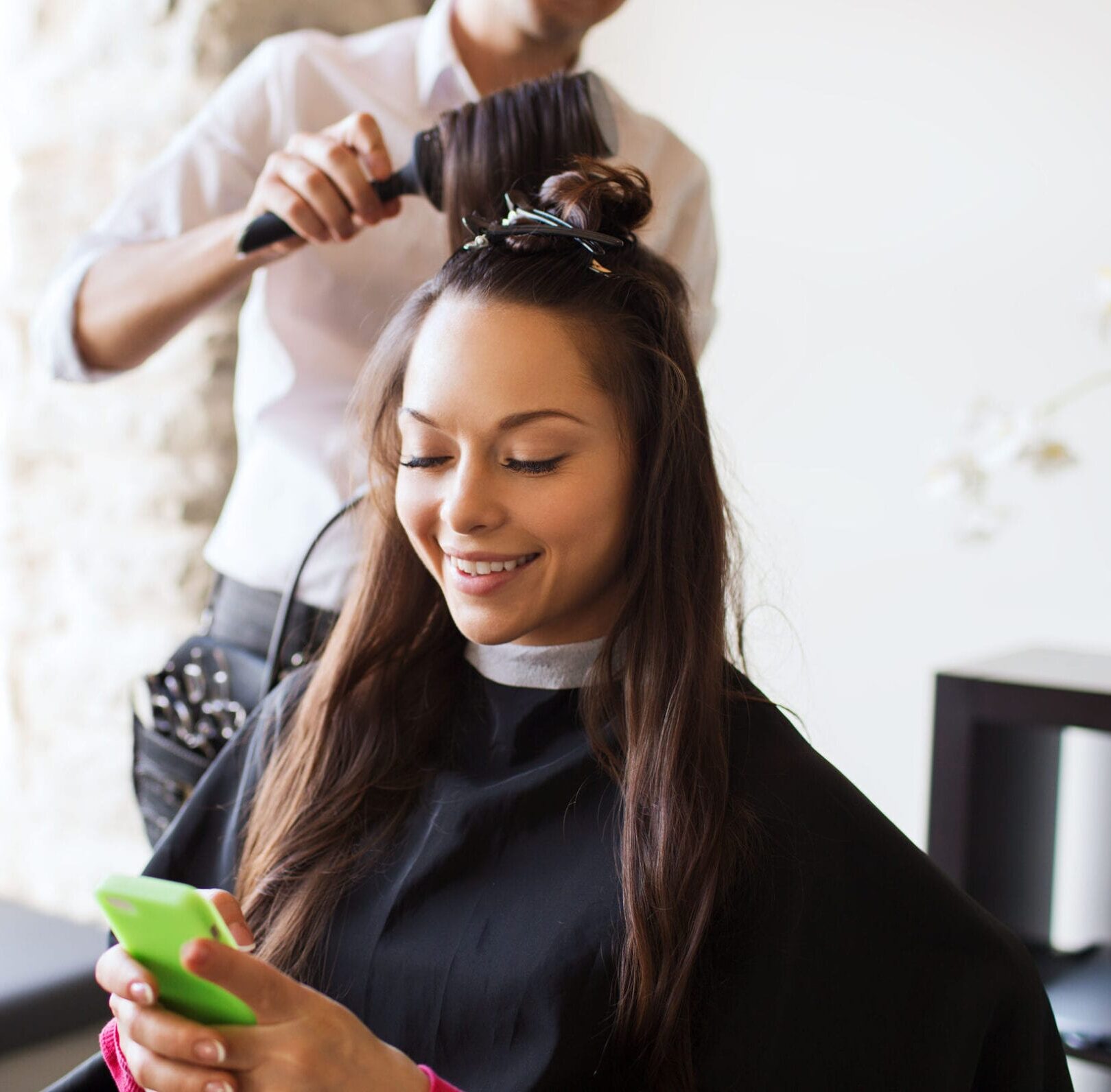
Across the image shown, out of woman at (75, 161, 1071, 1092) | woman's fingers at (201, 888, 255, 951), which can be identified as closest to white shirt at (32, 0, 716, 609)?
woman at (75, 161, 1071, 1092)

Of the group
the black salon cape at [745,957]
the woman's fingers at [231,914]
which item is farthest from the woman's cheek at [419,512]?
the woman's fingers at [231,914]

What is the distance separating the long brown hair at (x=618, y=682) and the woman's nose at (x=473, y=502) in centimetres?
12

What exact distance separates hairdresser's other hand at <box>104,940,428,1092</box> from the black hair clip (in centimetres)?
61

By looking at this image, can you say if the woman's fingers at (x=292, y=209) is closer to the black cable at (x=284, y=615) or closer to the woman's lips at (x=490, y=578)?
the black cable at (x=284, y=615)

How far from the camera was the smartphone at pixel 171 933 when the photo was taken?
0.70m

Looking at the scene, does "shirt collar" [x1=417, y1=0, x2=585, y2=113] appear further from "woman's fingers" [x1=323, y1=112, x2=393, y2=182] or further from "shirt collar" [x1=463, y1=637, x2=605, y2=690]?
"shirt collar" [x1=463, y1=637, x2=605, y2=690]

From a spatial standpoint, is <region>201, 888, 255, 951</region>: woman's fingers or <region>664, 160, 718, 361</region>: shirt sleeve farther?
<region>664, 160, 718, 361</region>: shirt sleeve

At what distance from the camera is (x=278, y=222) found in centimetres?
126

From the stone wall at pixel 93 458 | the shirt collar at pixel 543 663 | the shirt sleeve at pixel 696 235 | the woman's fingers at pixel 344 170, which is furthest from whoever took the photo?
the stone wall at pixel 93 458

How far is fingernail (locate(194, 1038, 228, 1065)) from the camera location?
77cm

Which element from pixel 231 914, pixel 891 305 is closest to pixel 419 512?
pixel 231 914

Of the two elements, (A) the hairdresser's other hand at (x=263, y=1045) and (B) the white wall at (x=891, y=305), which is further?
(B) the white wall at (x=891, y=305)

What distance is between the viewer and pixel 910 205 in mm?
2139

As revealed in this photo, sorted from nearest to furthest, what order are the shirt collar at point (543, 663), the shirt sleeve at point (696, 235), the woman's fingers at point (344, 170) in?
the shirt collar at point (543, 663), the woman's fingers at point (344, 170), the shirt sleeve at point (696, 235)
